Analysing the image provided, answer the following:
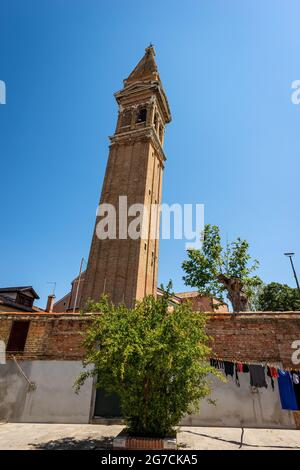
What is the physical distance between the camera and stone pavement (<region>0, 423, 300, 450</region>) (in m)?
7.31

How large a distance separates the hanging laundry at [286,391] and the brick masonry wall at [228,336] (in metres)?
0.84

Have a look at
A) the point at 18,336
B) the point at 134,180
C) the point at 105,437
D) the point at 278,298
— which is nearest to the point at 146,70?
the point at 134,180

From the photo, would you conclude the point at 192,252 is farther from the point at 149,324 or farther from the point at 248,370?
the point at 149,324

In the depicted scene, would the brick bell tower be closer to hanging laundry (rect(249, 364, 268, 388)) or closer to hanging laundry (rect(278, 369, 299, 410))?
hanging laundry (rect(249, 364, 268, 388))

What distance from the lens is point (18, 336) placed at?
40.5ft

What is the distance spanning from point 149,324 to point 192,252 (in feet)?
59.3

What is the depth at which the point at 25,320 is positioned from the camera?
41.5 ft

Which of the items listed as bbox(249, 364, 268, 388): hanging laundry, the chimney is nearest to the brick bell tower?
the chimney

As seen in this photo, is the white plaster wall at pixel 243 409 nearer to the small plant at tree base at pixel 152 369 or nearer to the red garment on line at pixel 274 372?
the red garment on line at pixel 274 372

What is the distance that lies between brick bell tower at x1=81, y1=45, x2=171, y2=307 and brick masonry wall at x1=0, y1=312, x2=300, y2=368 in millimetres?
7751

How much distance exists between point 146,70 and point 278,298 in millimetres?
33063

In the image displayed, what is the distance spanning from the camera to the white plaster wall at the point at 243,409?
9.98 m

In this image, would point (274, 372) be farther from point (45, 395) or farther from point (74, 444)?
point (45, 395)
